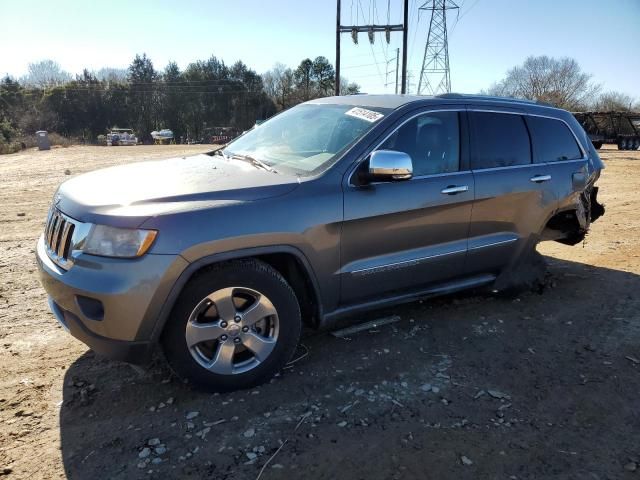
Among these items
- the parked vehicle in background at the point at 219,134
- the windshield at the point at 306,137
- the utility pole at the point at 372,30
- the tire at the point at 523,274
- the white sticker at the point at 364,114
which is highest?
the utility pole at the point at 372,30

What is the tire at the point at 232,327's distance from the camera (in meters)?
2.87

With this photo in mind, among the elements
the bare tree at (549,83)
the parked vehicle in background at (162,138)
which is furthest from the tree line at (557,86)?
the parked vehicle in background at (162,138)

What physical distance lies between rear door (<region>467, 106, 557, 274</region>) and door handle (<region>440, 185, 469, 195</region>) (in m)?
0.15

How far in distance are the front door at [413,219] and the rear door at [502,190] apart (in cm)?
16

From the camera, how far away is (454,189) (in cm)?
381

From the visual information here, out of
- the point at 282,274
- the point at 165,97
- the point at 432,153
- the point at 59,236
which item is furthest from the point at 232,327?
the point at 165,97

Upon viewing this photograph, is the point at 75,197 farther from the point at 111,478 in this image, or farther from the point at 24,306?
the point at 24,306

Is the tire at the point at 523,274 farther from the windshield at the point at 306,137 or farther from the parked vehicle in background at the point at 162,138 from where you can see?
the parked vehicle in background at the point at 162,138

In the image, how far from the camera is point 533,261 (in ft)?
15.4

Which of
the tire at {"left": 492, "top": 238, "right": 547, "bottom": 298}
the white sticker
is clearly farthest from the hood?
the tire at {"left": 492, "top": 238, "right": 547, "bottom": 298}

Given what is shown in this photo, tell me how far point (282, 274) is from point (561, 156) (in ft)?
10.1

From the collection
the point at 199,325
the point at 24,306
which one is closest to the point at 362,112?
the point at 199,325

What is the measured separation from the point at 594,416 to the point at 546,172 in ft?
7.56

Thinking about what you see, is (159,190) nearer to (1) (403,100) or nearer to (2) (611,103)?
(1) (403,100)
